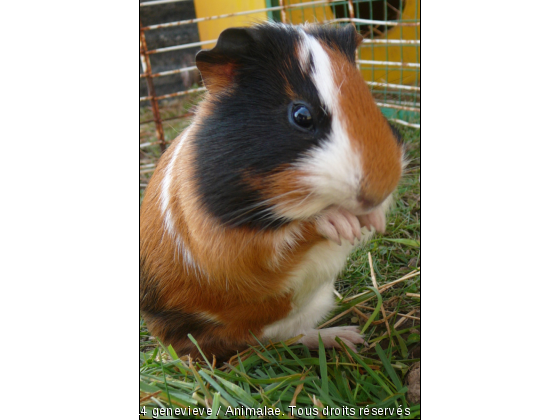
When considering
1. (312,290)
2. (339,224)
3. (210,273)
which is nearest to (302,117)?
(339,224)

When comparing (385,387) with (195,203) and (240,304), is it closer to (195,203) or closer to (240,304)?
(240,304)

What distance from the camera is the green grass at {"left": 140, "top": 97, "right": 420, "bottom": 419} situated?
136 centimetres

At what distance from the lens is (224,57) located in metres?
1.28

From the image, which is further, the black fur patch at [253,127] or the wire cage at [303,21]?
the wire cage at [303,21]

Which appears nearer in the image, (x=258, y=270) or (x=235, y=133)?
(x=235, y=133)

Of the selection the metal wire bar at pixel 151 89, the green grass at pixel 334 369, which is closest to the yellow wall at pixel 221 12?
the metal wire bar at pixel 151 89

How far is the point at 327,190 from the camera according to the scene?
1097 millimetres

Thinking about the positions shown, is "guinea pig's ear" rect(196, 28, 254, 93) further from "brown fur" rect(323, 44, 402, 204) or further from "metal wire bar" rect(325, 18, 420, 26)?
"metal wire bar" rect(325, 18, 420, 26)

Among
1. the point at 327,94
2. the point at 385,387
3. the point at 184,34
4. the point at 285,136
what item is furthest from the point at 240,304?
the point at 184,34

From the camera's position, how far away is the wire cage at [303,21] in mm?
1729

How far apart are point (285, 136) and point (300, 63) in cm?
23

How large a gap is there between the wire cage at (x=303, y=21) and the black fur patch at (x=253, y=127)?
0.32 metres

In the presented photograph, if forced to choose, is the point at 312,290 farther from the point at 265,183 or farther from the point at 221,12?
the point at 221,12

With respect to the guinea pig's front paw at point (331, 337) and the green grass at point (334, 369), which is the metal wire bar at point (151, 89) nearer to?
the green grass at point (334, 369)
